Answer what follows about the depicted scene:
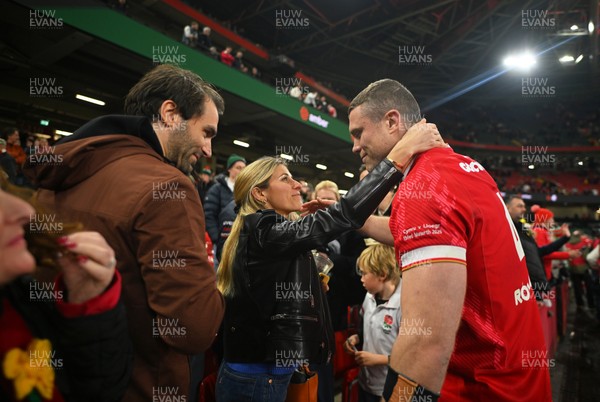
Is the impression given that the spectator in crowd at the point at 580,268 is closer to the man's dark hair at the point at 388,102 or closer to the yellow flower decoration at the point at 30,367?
the man's dark hair at the point at 388,102

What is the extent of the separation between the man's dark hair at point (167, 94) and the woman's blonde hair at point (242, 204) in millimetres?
714

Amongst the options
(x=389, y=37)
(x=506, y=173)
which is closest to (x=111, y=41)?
(x=389, y=37)

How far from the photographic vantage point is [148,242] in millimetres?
1091

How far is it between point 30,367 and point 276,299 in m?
1.24

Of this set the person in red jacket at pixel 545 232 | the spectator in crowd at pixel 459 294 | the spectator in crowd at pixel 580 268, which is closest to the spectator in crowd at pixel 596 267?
the spectator in crowd at pixel 580 268

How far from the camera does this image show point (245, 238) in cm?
198

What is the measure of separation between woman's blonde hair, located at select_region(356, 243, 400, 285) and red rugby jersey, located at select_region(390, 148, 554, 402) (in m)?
1.32

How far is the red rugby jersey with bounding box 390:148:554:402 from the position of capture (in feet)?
4.11

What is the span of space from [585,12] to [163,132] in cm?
2268

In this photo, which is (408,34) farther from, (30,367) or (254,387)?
(30,367)

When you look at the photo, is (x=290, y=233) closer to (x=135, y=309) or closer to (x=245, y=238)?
(x=245, y=238)

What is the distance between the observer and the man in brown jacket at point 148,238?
1088 mm

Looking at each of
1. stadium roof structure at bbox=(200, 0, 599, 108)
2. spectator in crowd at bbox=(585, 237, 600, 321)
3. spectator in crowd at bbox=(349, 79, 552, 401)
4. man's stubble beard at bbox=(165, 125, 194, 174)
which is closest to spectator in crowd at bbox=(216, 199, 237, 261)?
man's stubble beard at bbox=(165, 125, 194, 174)

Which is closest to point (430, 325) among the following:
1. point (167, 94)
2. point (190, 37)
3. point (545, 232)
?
point (167, 94)
